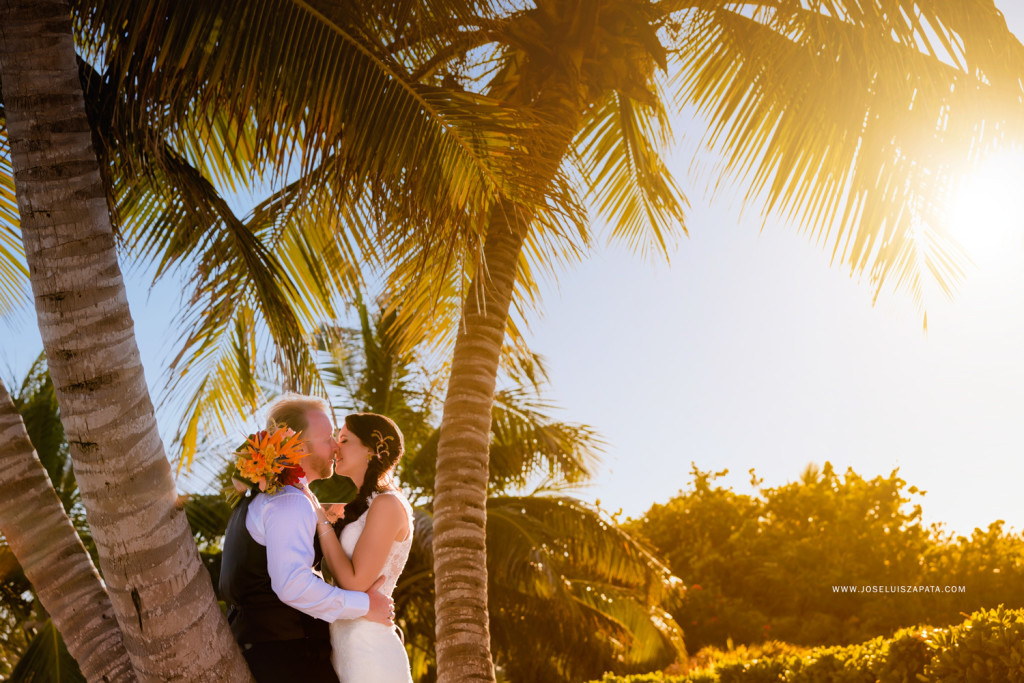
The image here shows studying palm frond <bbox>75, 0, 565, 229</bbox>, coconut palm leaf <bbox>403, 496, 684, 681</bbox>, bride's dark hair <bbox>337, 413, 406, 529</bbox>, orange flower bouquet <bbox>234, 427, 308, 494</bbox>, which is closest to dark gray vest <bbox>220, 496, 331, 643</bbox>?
orange flower bouquet <bbox>234, 427, 308, 494</bbox>

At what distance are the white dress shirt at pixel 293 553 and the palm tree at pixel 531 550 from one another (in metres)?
8.55

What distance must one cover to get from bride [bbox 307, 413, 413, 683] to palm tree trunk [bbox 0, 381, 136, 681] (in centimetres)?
79

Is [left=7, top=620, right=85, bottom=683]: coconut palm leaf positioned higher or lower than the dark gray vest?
A: lower

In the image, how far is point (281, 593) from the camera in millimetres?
2965

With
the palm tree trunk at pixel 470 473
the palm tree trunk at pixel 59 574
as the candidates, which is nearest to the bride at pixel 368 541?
the palm tree trunk at pixel 59 574

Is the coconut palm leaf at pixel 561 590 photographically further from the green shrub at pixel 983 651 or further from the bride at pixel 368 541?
the bride at pixel 368 541

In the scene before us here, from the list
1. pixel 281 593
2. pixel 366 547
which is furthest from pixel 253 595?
pixel 366 547

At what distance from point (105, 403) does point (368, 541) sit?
1105mm

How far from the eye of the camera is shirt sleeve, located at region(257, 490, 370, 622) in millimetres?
2963

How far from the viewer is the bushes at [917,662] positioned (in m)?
→ 7.71

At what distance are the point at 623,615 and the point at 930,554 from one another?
13560 mm

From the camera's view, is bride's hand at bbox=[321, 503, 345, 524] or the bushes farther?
the bushes

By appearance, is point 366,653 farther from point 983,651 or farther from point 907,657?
point 907,657

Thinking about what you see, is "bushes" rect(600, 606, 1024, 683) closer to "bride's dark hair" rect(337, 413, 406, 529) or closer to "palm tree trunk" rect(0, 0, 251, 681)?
"bride's dark hair" rect(337, 413, 406, 529)
